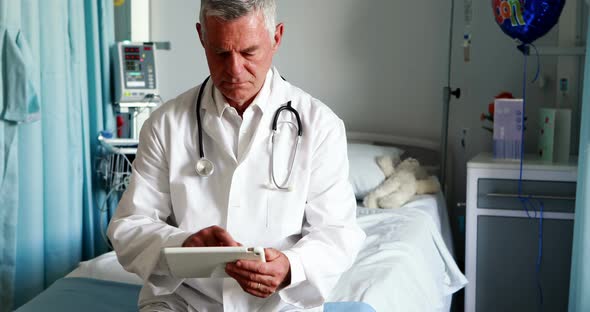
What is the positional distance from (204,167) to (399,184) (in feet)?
4.75

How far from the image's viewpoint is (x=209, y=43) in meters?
1.58

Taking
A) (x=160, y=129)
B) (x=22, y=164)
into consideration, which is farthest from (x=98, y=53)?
(x=160, y=129)

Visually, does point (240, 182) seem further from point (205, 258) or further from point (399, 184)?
point (399, 184)

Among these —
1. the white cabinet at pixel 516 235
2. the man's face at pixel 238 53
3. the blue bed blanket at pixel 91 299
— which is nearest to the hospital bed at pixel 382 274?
the blue bed blanket at pixel 91 299

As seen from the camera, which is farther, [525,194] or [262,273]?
[525,194]

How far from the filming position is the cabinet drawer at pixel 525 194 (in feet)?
8.81

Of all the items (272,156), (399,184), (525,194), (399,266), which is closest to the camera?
(272,156)

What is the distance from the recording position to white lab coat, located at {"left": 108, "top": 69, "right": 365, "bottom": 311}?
1.58 m

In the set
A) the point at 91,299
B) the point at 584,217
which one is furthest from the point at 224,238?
the point at 584,217

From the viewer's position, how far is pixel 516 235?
2750mm

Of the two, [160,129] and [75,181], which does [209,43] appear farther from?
[75,181]

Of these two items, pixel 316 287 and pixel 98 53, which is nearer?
pixel 316 287

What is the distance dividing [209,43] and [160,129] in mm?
256

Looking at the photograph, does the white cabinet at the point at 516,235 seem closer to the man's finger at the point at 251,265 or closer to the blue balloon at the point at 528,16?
the blue balloon at the point at 528,16
